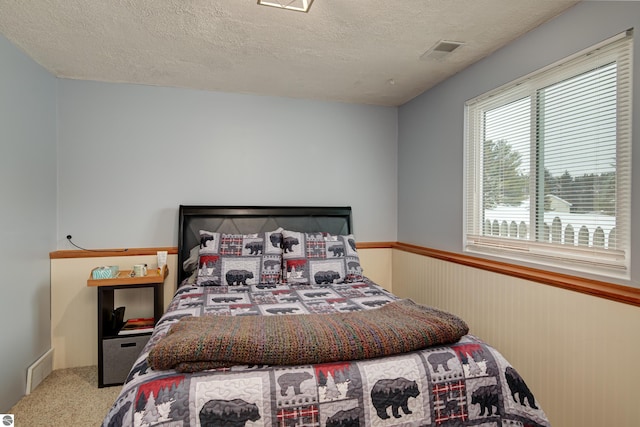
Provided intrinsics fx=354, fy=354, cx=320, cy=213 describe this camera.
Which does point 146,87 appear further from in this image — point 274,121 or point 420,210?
point 420,210

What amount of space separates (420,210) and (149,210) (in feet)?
8.37

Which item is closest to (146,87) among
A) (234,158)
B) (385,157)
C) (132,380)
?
(234,158)

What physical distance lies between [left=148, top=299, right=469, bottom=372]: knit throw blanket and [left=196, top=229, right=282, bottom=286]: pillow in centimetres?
101

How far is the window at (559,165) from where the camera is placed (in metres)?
1.76

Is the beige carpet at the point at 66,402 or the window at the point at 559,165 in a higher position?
the window at the point at 559,165

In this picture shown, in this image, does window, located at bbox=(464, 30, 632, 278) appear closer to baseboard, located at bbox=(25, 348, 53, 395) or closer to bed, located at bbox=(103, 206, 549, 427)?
bed, located at bbox=(103, 206, 549, 427)

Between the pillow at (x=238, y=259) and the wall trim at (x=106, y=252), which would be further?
the wall trim at (x=106, y=252)

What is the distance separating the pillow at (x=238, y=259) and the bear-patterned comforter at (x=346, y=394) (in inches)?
42.1

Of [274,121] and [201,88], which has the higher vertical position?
[201,88]

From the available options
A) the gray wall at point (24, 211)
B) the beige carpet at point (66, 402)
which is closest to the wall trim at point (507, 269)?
the gray wall at point (24, 211)

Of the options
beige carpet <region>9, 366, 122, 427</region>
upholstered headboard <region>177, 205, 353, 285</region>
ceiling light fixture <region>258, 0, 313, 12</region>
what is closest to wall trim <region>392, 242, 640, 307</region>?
upholstered headboard <region>177, 205, 353, 285</region>

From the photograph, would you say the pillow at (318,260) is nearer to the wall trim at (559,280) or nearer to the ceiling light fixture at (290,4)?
the wall trim at (559,280)

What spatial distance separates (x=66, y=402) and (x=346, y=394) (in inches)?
87.2

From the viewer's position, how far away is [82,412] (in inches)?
90.9
